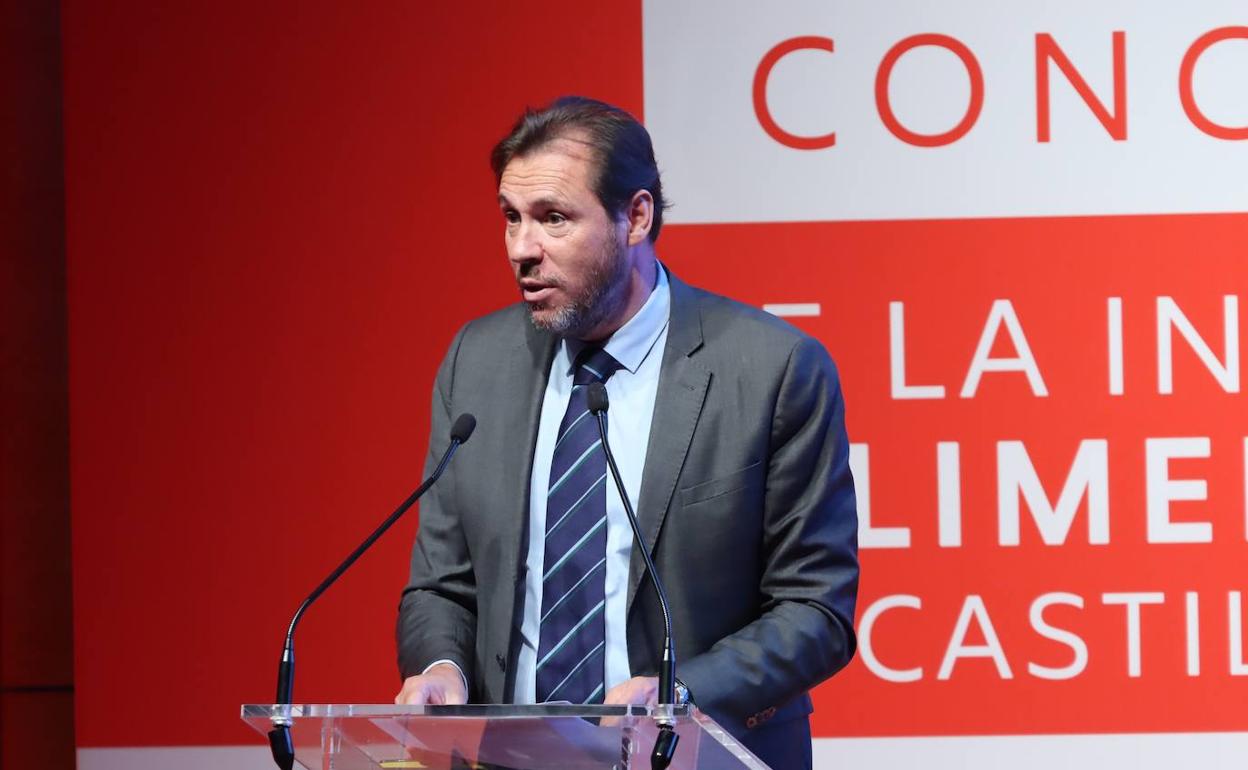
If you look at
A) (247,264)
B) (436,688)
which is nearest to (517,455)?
(436,688)

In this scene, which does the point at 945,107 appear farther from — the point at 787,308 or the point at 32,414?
the point at 32,414

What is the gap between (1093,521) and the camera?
11.0 feet

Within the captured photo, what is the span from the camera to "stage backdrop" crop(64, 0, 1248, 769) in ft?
11.0

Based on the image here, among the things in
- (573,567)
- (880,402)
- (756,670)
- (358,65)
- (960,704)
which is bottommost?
(960,704)

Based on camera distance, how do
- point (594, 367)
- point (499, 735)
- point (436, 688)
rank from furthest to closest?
point (594, 367)
point (436, 688)
point (499, 735)

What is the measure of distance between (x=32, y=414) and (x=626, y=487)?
2093 mm

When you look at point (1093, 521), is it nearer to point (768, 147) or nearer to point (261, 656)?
point (768, 147)

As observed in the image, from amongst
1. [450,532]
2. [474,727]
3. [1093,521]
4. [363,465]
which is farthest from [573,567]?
[1093,521]

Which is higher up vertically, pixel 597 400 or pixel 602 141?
pixel 602 141

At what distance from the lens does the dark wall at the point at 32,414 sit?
3.59 meters

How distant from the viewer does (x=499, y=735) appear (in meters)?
1.54

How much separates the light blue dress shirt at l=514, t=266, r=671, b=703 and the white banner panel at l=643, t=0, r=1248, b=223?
1.18m

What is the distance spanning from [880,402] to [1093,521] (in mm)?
548

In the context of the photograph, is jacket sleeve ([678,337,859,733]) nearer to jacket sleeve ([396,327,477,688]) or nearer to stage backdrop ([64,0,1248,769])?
jacket sleeve ([396,327,477,688])
